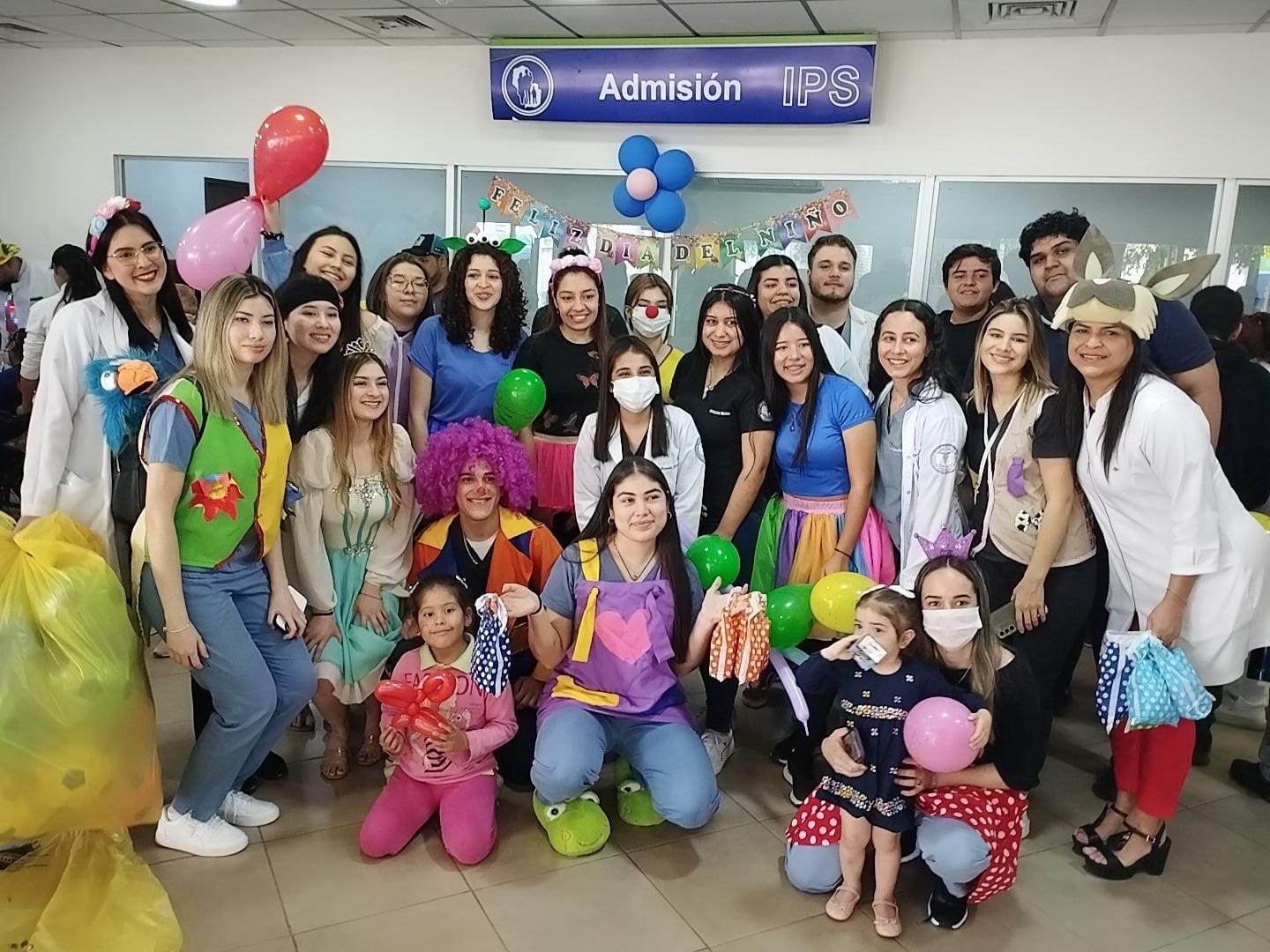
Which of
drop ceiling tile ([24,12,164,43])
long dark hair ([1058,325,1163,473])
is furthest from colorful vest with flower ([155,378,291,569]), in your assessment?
drop ceiling tile ([24,12,164,43])

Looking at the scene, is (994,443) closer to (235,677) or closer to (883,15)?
(235,677)

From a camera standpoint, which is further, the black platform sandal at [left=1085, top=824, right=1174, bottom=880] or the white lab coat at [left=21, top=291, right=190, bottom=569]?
the black platform sandal at [left=1085, top=824, right=1174, bottom=880]

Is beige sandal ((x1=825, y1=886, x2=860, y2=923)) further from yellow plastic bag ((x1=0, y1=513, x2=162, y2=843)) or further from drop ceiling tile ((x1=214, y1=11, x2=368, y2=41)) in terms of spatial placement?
drop ceiling tile ((x1=214, y1=11, x2=368, y2=41))

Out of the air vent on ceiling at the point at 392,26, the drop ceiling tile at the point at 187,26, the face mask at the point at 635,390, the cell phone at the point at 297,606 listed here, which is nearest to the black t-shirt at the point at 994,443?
the face mask at the point at 635,390

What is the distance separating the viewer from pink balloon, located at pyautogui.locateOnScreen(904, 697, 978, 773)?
215 cm

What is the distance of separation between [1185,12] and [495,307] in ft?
11.6

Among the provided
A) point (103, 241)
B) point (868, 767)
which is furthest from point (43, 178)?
point (868, 767)

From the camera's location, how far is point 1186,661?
7.71 feet

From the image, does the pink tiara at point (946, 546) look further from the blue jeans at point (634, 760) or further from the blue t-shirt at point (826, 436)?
the blue jeans at point (634, 760)

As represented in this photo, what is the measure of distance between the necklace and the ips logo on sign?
12.2ft

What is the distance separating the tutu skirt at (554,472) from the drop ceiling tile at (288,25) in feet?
10.9

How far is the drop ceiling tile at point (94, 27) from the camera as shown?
5555 mm

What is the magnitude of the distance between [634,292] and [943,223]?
97.7 inches

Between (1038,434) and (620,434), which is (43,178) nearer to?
(620,434)
